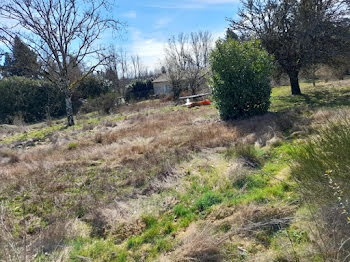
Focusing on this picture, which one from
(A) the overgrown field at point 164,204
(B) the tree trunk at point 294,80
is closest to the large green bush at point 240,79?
(A) the overgrown field at point 164,204

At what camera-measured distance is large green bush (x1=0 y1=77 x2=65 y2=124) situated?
2325cm

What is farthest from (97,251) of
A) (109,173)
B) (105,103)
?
(105,103)

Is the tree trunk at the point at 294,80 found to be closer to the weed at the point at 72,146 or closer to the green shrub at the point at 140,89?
the weed at the point at 72,146

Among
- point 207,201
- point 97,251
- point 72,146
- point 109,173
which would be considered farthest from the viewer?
point 72,146

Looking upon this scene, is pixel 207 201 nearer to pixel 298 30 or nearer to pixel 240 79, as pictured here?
pixel 240 79

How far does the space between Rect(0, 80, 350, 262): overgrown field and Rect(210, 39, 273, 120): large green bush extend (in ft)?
9.47

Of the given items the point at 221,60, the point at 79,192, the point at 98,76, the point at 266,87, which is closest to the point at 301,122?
the point at 266,87

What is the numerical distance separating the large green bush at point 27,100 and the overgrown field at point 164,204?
61.1ft

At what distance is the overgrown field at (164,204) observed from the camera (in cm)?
290

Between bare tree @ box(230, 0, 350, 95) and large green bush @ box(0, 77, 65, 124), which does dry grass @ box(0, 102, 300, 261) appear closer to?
bare tree @ box(230, 0, 350, 95)

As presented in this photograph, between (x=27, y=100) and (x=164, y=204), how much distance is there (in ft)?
80.1

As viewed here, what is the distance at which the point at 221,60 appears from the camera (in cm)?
1052

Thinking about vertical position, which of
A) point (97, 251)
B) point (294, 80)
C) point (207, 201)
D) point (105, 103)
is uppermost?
point (294, 80)

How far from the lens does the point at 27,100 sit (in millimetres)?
23797
